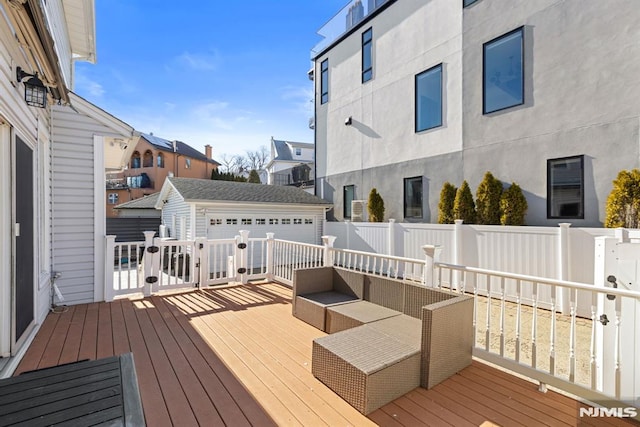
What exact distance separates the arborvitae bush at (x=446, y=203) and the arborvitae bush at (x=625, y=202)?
295cm

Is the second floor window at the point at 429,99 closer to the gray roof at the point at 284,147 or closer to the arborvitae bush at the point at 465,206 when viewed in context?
the arborvitae bush at the point at 465,206


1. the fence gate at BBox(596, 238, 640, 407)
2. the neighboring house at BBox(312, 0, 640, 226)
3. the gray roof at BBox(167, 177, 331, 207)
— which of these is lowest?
the fence gate at BBox(596, 238, 640, 407)

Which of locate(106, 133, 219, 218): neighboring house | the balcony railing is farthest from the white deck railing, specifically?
locate(106, 133, 219, 218): neighboring house

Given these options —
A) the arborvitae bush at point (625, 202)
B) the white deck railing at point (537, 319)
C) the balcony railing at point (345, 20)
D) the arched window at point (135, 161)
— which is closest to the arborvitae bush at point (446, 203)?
the white deck railing at point (537, 319)

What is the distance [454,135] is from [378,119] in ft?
9.69

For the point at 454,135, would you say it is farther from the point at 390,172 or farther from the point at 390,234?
the point at 390,234

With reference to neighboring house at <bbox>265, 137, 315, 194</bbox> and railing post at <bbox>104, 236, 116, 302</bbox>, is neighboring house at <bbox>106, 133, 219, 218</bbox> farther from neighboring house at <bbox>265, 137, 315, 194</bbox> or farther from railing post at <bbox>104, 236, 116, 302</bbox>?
railing post at <bbox>104, 236, 116, 302</bbox>

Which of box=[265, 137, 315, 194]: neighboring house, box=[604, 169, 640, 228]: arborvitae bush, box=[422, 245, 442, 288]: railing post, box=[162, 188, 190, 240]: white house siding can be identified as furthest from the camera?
box=[265, 137, 315, 194]: neighboring house

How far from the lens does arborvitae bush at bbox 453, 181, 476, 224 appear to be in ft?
23.9

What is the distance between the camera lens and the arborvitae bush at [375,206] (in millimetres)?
9820

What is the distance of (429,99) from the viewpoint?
861 cm

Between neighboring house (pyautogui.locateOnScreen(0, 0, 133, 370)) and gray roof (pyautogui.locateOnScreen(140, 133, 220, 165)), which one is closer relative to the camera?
neighboring house (pyautogui.locateOnScreen(0, 0, 133, 370))

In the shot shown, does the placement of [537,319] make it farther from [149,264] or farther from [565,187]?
[149,264]

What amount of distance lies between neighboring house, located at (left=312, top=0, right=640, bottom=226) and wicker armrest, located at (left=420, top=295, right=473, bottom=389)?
4670 mm
